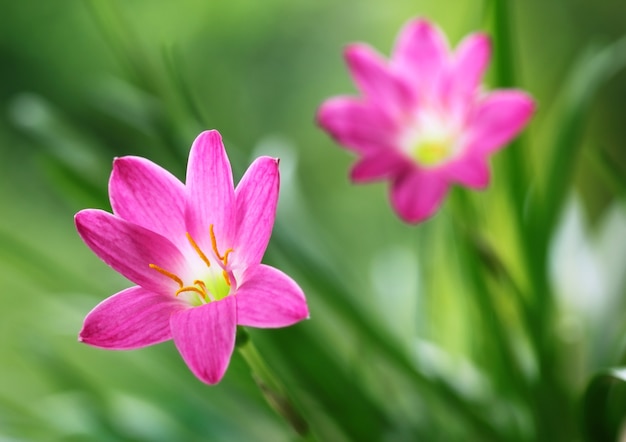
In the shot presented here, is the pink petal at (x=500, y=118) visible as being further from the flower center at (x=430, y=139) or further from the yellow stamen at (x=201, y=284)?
the yellow stamen at (x=201, y=284)

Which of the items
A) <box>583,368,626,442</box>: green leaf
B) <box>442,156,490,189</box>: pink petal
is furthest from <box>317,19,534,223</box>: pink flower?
<box>583,368,626,442</box>: green leaf

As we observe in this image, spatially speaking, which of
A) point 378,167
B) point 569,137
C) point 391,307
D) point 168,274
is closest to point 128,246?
point 168,274

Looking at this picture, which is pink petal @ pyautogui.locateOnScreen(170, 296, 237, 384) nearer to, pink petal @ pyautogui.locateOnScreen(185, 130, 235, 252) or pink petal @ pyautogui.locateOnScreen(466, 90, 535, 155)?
pink petal @ pyautogui.locateOnScreen(185, 130, 235, 252)

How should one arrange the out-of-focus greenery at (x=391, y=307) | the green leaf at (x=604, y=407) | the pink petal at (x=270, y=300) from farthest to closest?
the out-of-focus greenery at (x=391, y=307), the green leaf at (x=604, y=407), the pink petal at (x=270, y=300)

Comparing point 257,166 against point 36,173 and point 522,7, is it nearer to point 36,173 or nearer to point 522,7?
point 522,7

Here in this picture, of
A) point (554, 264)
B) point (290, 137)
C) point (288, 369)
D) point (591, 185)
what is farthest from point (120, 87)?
point (591, 185)

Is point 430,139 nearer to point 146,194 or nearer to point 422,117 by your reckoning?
point 422,117

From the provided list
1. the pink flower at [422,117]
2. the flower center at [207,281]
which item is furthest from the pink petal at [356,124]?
the flower center at [207,281]

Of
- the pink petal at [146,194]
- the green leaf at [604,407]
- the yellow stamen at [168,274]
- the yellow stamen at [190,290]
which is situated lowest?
the green leaf at [604,407]
